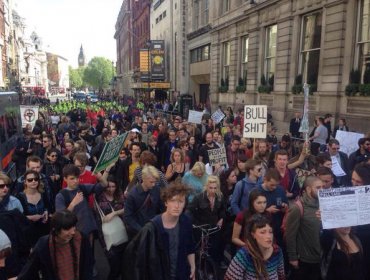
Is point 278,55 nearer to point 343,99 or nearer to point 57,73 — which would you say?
point 343,99

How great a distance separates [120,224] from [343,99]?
12.6 meters

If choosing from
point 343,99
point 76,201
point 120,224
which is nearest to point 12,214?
point 76,201

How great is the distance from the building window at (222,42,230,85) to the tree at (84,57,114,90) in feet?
393

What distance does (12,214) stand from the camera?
395cm

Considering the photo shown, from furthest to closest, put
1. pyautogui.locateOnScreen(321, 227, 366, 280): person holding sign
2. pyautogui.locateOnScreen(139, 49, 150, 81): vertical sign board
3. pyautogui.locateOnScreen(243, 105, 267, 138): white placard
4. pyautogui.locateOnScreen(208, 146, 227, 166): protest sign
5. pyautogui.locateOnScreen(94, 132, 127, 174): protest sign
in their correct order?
pyautogui.locateOnScreen(139, 49, 150, 81): vertical sign board < pyautogui.locateOnScreen(243, 105, 267, 138): white placard < pyautogui.locateOnScreen(208, 146, 227, 166): protest sign < pyautogui.locateOnScreen(94, 132, 127, 174): protest sign < pyautogui.locateOnScreen(321, 227, 366, 280): person holding sign

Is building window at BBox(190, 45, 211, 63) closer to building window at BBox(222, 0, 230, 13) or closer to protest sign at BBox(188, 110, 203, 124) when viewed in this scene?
building window at BBox(222, 0, 230, 13)

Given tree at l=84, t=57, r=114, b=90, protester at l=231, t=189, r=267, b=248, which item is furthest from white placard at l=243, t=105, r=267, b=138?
tree at l=84, t=57, r=114, b=90

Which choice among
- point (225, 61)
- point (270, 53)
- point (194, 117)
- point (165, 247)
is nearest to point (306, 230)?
point (165, 247)

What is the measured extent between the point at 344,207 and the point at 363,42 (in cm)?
1228

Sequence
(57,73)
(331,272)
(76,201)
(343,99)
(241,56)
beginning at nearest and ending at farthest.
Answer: (331,272) < (76,201) < (343,99) < (241,56) < (57,73)

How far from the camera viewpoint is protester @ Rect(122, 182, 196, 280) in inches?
143

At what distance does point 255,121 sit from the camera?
8.41 m

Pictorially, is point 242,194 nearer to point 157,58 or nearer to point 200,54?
point 200,54

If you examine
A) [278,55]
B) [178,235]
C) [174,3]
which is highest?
[174,3]
